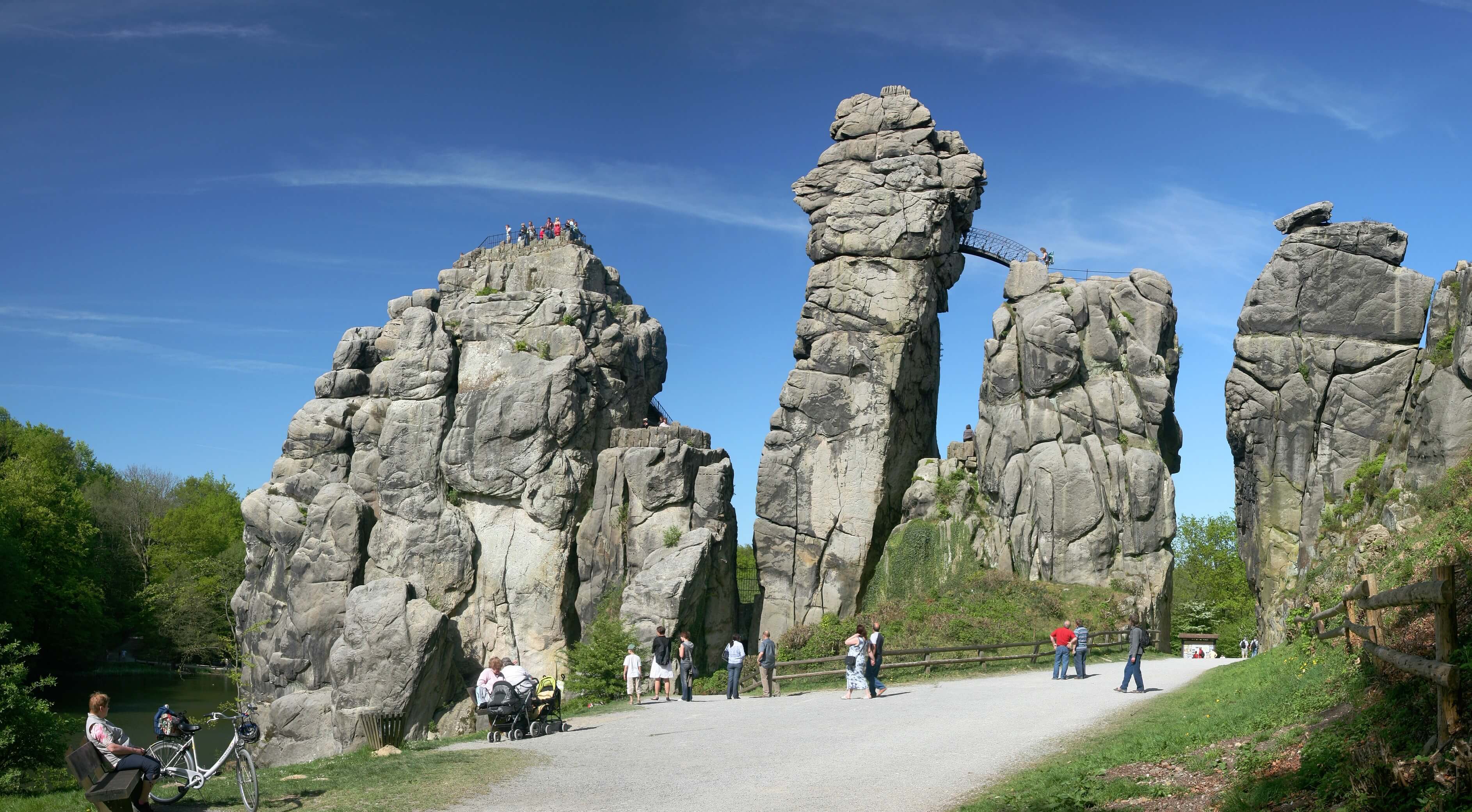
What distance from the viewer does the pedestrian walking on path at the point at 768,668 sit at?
26000 mm

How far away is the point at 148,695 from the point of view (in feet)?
184

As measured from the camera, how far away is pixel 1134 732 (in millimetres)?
16266

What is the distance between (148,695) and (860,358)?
4128 cm

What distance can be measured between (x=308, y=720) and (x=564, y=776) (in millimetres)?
26716

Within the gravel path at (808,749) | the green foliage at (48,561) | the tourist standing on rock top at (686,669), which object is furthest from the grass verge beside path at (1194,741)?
the green foliage at (48,561)

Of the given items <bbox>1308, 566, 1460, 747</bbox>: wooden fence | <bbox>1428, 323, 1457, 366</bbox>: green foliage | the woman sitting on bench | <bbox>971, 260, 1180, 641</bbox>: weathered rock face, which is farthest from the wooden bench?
<bbox>971, 260, 1180, 641</bbox>: weathered rock face

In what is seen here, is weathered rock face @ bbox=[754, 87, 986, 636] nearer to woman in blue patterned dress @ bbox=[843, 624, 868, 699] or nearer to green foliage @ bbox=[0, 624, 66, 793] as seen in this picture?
woman in blue patterned dress @ bbox=[843, 624, 868, 699]

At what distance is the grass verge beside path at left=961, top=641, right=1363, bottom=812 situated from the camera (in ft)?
39.2

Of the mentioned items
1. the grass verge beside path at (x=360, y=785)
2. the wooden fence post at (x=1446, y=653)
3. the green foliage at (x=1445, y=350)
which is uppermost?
the green foliage at (x=1445, y=350)

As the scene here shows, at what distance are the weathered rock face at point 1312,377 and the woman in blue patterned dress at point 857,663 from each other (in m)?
14.7

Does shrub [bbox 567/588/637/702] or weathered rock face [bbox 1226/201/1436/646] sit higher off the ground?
weathered rock face [bbox 1226/201/1436/646]

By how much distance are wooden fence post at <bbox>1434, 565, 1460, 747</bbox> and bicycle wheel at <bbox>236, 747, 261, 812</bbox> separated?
38.6 ft

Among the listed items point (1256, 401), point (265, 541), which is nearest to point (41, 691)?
point (265, 541)

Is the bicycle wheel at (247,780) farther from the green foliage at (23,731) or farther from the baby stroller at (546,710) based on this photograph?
the baby stroller at (546,710)
